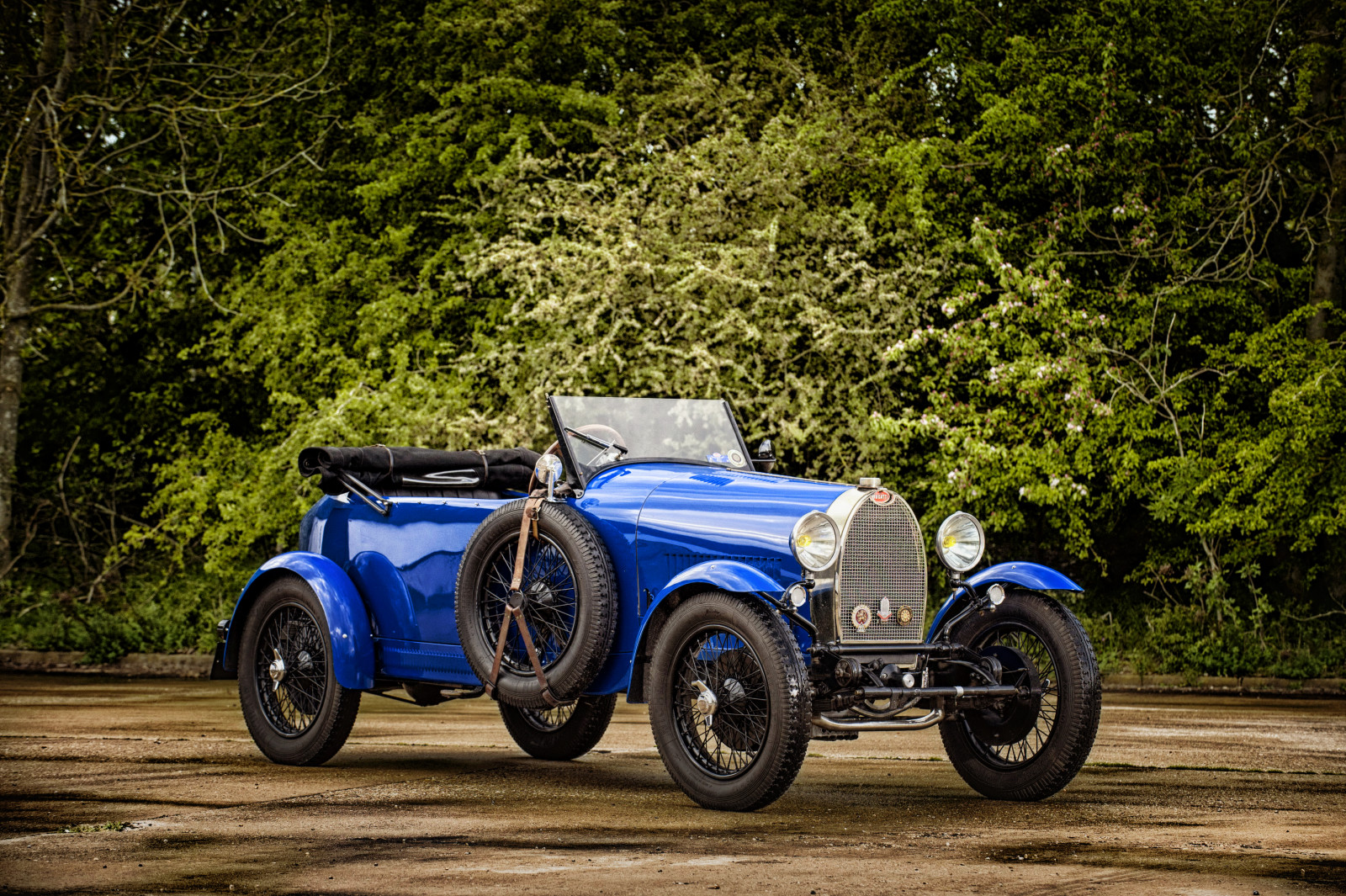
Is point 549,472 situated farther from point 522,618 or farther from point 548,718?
point 548,718

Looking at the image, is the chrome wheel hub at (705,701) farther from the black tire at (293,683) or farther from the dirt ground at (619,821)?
the black tire at (293,683)

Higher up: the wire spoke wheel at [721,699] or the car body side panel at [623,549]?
the car body side panel at [623,549]

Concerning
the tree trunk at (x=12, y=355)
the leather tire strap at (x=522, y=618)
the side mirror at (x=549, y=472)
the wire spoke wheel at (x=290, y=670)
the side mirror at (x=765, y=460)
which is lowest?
the wire spoke wheel at (x=290, y=670)

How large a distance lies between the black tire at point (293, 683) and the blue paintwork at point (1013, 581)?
133 inches

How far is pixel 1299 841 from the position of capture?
629cm

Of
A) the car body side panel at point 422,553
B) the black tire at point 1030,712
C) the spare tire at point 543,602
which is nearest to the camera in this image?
the black tire at point 1030,712

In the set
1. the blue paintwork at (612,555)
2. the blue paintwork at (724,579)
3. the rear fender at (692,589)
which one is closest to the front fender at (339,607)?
the blue paintwork at (612,555)

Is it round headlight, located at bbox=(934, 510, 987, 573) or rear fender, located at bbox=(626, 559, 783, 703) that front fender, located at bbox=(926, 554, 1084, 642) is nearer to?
round headlight, located at bbox=(934, 510, 987, 573)

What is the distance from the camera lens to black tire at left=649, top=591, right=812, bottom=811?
6594mm

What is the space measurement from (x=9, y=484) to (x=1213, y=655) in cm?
1365

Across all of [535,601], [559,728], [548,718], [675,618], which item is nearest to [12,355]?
[548,718]

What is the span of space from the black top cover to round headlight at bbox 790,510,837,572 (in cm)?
319

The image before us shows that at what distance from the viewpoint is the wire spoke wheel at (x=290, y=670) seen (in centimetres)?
879

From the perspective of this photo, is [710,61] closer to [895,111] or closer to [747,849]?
[895,111]
